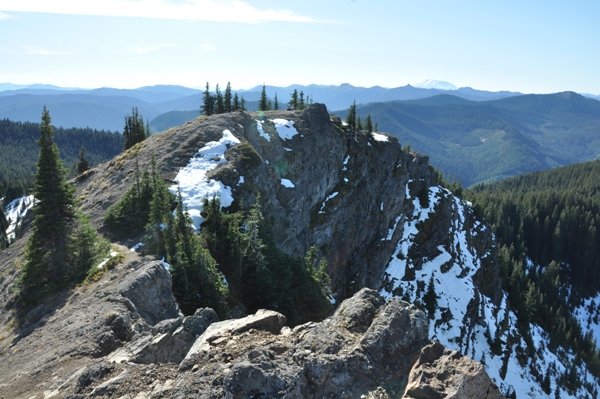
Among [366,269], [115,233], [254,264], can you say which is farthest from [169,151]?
[366,269]

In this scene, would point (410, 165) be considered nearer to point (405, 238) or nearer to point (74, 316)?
point (405, 238)

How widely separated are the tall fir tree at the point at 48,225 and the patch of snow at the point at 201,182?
9.52m

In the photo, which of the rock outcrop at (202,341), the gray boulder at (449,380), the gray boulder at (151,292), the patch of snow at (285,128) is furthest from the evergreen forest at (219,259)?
the patch of snow at (285,128)

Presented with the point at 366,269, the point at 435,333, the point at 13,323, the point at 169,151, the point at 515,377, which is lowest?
the point at 515,377

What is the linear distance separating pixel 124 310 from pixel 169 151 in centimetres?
2906

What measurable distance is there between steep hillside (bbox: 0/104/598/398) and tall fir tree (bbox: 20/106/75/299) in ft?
8.27

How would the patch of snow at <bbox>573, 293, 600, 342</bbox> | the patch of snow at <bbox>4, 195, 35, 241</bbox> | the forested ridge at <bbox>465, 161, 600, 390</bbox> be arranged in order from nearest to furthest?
the patch of snow at <bbox>573, 293, 600, 342</bbox> → the forested ridge at <bbox>465, 161, 600, 390</bbox> → the patch of snow at <bbox>4, 195, 35, 241</bbox>

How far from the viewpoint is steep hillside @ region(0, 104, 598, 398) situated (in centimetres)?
1188

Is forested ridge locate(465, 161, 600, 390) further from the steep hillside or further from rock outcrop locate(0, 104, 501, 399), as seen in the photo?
rock outcrop locate(0, 104, 501, 399)

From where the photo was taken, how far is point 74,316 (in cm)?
1905

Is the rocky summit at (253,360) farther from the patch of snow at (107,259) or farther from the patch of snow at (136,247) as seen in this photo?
the patch of snow at (136,247)

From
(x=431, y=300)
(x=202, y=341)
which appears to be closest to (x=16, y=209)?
(x=431, y=300)

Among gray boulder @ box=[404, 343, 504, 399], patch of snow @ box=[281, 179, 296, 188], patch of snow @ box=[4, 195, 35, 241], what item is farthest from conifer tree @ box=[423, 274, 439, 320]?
patch of snow @ box=[4, 195, 35, 241]

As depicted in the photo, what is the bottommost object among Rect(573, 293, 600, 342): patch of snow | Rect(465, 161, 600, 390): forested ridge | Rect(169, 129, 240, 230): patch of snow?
Rect(573, 293, 600, 342): patch of snow
